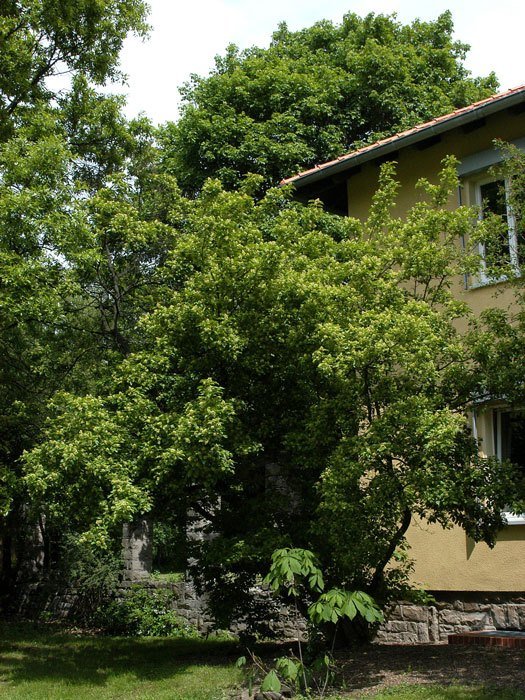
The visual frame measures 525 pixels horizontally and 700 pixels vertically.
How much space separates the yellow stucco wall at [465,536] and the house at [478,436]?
0.01 metres

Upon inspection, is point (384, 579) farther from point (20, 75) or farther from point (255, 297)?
point (20, 75)

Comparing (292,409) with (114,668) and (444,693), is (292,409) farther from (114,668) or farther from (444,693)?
(114,668)

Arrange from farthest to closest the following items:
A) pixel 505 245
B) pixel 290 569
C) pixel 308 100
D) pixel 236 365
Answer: pixel 308 100
pixel 505 245
pixel 236 365
pixel 290 569

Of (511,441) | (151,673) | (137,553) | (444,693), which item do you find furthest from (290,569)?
(137,553)

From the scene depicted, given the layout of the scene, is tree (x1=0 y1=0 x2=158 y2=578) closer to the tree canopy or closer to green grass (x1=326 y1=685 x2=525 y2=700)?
the tree canopy

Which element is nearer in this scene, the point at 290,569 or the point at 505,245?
the point at 290,569

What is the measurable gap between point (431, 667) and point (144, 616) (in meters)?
8.44

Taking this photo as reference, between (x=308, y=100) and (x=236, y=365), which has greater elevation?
(x=308, y=100)

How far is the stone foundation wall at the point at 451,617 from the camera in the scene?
10.9 metres

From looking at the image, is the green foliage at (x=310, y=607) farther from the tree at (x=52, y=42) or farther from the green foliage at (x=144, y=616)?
the tree at (x=52, y=42)

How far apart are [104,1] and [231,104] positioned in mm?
4914

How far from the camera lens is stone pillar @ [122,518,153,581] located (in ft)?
55.5

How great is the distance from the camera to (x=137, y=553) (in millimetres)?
17125

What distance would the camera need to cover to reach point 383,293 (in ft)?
29.8
